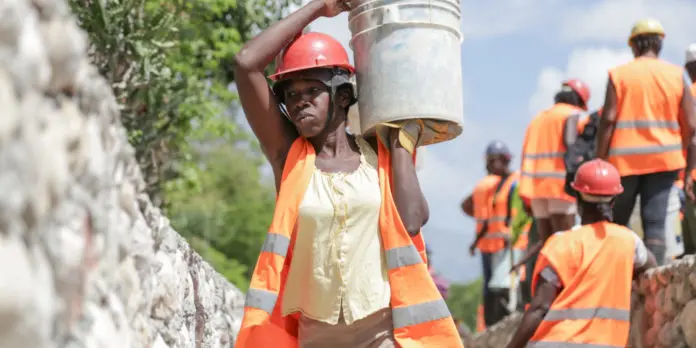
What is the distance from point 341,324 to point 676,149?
4.28 m

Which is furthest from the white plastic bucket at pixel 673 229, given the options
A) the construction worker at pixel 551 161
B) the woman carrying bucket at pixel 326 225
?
the woman carrying bucket at pixel 326 225

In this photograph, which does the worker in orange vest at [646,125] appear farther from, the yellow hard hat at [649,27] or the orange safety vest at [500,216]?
the orange safety vest at [500,216]

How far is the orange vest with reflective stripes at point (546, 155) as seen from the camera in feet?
29.2

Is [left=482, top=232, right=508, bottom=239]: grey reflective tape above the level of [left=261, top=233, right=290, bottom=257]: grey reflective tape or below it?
below

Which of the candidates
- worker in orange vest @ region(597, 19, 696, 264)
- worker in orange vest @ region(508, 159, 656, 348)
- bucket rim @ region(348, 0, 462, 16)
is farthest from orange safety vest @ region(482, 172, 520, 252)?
bucket rim @ region(348, 0, 462, 16)

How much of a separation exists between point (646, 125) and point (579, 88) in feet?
5.94

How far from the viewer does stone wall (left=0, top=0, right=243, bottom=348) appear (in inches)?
66.5

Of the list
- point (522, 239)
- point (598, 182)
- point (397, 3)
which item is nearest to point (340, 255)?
→ point (397, 3)

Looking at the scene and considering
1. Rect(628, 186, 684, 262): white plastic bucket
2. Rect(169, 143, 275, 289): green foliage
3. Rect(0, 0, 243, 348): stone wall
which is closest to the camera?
Rect(0, 0, 243, 348): stone wall

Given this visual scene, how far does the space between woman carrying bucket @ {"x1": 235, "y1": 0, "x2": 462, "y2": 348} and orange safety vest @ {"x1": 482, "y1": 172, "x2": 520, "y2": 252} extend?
7932 millimetres

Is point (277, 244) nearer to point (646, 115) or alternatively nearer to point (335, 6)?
point (335, 6)

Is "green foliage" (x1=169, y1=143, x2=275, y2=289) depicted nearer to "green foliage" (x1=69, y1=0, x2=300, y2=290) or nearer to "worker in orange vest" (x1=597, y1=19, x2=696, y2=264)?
"green foliage" (x1=69, y1=0, x2=300, y2=290)

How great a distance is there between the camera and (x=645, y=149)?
7473 mm

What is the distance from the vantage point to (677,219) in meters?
7.55
